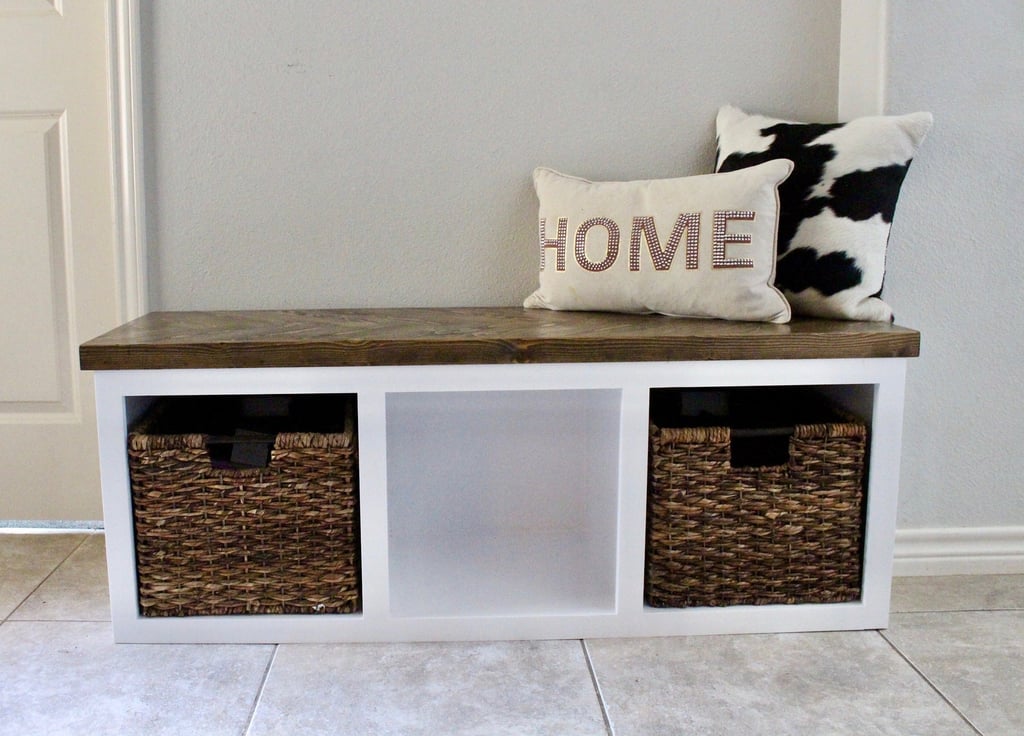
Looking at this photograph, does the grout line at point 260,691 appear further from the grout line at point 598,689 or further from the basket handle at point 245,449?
the grout line at point 598,689

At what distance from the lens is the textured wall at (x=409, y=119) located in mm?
1793

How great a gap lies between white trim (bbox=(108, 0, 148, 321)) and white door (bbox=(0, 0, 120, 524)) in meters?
0.03

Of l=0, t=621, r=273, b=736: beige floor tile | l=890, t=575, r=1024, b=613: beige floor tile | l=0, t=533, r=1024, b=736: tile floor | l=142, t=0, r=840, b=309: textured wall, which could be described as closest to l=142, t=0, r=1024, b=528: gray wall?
l=142, t=0, r=840, b=309: textured wall

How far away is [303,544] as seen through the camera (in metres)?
1.50

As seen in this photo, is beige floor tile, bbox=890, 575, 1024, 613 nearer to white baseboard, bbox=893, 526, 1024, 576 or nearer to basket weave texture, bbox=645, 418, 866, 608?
white baseboard, bbox=893, 526, 1024, 576

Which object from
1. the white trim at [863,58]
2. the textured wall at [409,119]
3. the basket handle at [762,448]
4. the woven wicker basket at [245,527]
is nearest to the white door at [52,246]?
the textured wall at [409,119]

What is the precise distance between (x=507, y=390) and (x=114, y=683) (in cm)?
74

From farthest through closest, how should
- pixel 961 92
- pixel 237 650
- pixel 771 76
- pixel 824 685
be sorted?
pixel 771 76, pixel 961 92, pixel 237 650, pixel 824 685

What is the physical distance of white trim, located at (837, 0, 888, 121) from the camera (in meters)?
1.71

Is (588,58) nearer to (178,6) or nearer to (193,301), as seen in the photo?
(178,6)

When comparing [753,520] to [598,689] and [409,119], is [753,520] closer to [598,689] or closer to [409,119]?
[598,689]

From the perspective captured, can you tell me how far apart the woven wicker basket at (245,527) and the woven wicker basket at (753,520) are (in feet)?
1.66

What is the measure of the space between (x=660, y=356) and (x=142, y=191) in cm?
106

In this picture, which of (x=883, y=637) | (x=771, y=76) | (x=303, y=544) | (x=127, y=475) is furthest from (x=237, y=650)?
(x=771, y=76)
